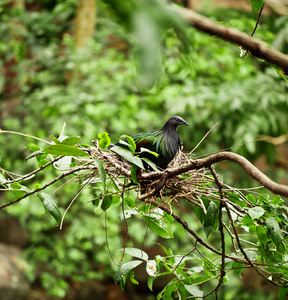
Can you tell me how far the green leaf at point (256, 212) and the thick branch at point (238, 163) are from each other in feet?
0.51

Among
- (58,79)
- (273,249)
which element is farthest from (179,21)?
(58,79)

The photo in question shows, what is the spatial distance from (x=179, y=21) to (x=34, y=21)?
146 inches

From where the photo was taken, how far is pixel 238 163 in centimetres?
66

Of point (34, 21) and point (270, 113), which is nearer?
point (270, 113)

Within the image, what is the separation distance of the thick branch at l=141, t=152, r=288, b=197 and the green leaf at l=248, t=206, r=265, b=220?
155 millimetres

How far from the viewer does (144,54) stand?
0.85ft

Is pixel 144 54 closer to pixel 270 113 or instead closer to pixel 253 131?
pixel 253 131

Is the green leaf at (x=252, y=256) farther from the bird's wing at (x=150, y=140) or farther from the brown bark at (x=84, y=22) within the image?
the brown bark at (x=84, y=22)

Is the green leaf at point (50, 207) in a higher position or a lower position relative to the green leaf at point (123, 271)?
higher

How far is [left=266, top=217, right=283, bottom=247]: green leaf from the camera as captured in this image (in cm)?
78

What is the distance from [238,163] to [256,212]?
19cm

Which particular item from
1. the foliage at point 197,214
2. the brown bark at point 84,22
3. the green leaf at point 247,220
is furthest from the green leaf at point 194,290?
the brown bark at point 84,22

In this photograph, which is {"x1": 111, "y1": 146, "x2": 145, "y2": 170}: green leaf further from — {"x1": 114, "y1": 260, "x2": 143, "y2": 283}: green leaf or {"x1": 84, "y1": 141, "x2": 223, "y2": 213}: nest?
{"x1": 114, "y1": 260, "x2": 143, "y2": 283}: green leaf

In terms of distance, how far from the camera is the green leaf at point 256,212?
78 cm
